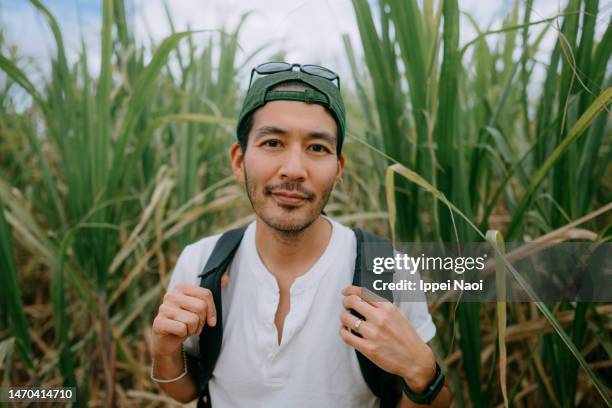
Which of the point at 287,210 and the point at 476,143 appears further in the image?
the point at 476,143

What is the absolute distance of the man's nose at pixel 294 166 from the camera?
0.95 meters

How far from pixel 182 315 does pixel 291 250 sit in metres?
0.32

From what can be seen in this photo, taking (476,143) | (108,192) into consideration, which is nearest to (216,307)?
(108,192)

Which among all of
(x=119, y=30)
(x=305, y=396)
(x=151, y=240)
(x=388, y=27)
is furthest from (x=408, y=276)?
(x=119, y=30)

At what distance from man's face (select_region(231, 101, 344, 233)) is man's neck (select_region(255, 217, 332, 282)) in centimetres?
9

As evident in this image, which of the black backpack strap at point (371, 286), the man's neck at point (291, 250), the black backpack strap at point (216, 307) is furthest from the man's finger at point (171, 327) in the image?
the black backpack strap at point (371, 286)

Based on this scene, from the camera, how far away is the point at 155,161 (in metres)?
1.74

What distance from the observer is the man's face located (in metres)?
0.97

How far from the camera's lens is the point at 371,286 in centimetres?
96

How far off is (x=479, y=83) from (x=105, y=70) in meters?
1.12

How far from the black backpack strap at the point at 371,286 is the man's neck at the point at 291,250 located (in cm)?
12

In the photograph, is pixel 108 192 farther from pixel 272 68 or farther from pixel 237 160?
pixel 272 68

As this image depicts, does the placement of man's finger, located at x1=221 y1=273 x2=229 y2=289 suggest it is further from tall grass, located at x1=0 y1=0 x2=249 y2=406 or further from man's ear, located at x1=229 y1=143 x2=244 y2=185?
tall grass, located at x1=0 y1=0 x2=249 y2=406

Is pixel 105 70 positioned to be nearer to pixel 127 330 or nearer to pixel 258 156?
pixel 258 156
